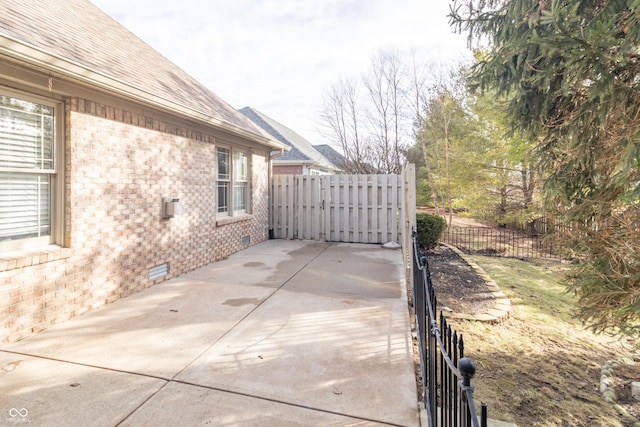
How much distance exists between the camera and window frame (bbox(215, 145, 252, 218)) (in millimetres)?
7402

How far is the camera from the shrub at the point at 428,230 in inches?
356

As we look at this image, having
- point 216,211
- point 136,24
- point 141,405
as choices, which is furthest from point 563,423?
point 136,24

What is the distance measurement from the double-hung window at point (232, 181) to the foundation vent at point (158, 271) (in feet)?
7.18

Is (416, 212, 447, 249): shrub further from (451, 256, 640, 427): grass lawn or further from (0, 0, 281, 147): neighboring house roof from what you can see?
(0, 0, 281, 147): neighboring house roof

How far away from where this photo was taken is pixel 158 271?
17.6 feet

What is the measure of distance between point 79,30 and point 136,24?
4.12 m

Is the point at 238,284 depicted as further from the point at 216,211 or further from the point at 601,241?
the point at 601,241

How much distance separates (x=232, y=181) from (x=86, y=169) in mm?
3857

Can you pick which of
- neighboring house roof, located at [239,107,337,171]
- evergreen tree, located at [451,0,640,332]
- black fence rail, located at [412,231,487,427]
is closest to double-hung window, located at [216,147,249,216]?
evergreen tree, located at [451,0,640,332]

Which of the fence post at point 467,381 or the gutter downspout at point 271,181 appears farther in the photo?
the gutter downspout at point 271,181

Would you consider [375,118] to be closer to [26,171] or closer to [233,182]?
[233,182]

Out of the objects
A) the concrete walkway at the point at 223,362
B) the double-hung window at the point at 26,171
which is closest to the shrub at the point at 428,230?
the concrete walkway at the point at 223,362

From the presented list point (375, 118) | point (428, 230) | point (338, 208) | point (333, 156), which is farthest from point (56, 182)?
point (333, 156)

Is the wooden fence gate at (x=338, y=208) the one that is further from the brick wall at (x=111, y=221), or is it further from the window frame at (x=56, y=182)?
the window frame at (x=56, y=182)
